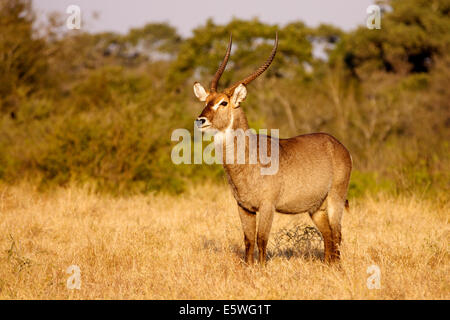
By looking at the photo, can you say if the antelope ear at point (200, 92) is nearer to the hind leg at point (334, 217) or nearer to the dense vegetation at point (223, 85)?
the hind leg at point (334, 217)

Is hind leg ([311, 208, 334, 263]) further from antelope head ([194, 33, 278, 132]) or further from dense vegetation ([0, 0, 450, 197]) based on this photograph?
dense vegetation ([0, 0, 450, 197])

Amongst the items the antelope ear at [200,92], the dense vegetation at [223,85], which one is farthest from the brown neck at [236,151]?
the dense vegetation at [223,85]

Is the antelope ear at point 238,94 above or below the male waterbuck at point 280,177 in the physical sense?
above

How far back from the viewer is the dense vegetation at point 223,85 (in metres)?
11.8

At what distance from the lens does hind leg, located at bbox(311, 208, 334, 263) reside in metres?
6.59

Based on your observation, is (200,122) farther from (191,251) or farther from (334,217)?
(334,217)

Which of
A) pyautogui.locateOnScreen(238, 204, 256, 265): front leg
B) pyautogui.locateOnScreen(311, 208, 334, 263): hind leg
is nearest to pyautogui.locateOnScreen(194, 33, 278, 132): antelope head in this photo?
pyautogui.locateOnScreen(238, 204, 256, 265): front leg

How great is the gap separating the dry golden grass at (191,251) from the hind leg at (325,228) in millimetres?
178

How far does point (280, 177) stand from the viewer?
19.5 feet

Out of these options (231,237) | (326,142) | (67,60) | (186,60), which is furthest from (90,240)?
(186,60)

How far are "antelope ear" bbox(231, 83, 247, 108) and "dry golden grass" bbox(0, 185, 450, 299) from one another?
5.85ft

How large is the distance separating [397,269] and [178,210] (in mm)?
4614
